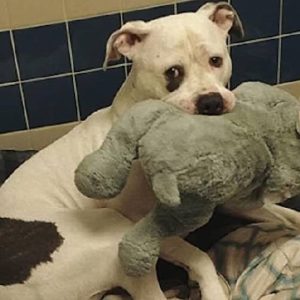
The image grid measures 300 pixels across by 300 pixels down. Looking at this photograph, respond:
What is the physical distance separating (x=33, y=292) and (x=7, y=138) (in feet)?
2.79

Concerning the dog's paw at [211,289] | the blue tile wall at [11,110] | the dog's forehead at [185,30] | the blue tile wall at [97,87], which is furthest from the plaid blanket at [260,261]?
the blue tile wall at [11,110]

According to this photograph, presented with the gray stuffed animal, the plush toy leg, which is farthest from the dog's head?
the plush toy leg

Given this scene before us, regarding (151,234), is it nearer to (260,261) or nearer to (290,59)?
(260,261)

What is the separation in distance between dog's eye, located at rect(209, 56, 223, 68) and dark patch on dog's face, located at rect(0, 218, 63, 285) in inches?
20.9

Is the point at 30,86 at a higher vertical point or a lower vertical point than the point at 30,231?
higher

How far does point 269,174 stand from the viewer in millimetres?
1488

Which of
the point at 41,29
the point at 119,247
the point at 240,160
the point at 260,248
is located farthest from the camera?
the point at 41,29

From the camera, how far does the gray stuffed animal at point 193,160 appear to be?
1.37m

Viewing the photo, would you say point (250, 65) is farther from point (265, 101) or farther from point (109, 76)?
point (265, 101)

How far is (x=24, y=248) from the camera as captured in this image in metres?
1.62

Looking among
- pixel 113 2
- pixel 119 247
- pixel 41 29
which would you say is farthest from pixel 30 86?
pixel 119 247

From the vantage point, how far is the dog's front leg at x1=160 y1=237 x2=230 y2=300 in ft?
5.30

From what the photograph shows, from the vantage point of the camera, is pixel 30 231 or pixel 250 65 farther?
pixel 250 65

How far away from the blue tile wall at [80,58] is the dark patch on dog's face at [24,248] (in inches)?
28.5
